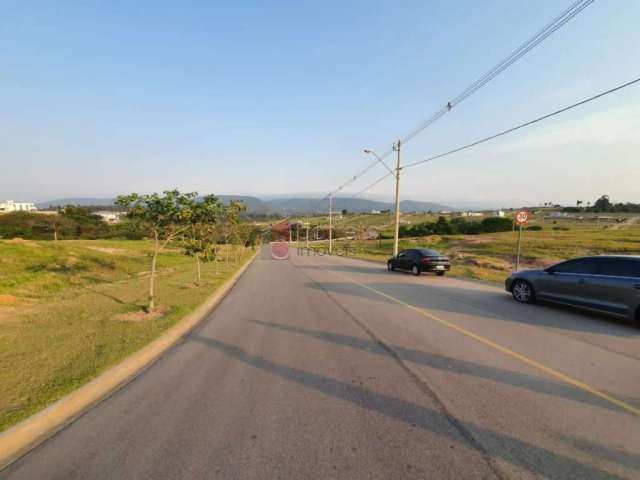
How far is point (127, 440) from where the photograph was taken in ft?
9.43

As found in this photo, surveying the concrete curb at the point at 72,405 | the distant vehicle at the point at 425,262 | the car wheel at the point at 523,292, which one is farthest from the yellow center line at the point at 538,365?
the distant vehicle at the point at 425,262

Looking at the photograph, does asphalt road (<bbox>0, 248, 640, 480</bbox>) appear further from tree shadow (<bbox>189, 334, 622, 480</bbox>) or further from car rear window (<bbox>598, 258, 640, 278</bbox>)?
car rear window (<bbox>598, 258, 640, 278</bbox>)

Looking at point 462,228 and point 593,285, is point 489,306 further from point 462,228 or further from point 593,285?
point 462,228

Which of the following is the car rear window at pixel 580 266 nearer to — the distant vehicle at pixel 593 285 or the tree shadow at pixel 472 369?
the distant vehicle at pixel 593 285

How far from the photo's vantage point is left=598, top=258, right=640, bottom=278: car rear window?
260 inches

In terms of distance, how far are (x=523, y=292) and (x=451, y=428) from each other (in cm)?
760

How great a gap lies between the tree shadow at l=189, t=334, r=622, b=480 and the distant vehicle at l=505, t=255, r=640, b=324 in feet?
19.6

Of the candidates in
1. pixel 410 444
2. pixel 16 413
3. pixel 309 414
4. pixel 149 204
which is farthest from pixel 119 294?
pixel 410 444

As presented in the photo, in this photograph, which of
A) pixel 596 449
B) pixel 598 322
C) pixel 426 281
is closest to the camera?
pixel 596 449

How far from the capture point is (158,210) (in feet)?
25.7

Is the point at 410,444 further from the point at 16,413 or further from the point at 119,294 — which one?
the point at 119,294

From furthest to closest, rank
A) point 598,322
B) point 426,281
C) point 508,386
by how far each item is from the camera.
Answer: point 426,281 → point 598,322 → point 508,386

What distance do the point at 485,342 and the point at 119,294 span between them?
445 inches

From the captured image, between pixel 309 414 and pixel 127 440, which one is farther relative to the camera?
pixel 309 414
